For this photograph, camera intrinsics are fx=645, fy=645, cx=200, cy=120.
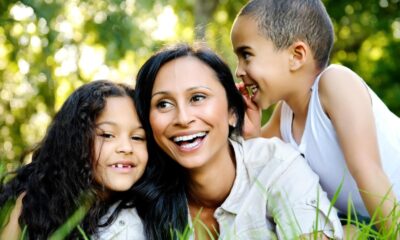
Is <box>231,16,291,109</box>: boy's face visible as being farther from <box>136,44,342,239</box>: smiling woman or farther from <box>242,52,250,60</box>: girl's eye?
<box>136,44,342,239</box>: smiling woman

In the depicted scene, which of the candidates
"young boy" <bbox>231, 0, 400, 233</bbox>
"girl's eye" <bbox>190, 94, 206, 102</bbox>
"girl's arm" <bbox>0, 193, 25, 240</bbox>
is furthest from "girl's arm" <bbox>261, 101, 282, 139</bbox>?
"girl's arm" <bbox>0, 193, 25, 240</bbox>

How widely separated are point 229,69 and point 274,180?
63cm

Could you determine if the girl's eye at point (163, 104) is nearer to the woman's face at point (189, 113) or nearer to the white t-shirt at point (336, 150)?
the woman's face at point (189, 113)

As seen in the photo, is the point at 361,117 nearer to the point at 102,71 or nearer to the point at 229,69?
the point at 229,69

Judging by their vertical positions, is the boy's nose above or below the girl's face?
above

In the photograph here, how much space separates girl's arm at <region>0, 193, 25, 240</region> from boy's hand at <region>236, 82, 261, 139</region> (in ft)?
4.11

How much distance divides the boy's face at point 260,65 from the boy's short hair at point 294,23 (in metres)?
0.04

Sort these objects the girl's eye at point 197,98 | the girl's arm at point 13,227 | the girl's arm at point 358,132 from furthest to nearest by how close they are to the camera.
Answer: the girl's eye at point 197,98, the girl's arm at point 13,227, the girl's arm at point 358,132

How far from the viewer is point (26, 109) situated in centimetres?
920

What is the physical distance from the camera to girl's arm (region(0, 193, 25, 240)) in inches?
116

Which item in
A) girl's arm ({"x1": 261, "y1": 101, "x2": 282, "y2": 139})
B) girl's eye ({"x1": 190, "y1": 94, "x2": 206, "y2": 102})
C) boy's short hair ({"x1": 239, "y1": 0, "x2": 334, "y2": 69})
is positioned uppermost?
boy's short hair ({"x1": 239, "y1": 0, "x2": 334, "y2": 69})

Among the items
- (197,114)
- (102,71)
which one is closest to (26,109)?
(102,71)

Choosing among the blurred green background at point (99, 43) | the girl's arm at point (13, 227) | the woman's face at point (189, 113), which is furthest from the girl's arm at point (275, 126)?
the girl's arm at point (13, 227)

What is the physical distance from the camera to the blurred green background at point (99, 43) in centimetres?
493
